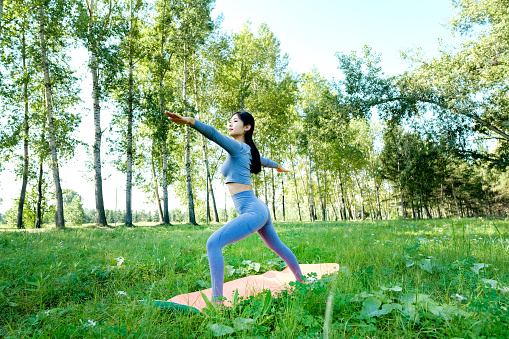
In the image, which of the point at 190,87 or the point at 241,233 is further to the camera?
the point at 190,87

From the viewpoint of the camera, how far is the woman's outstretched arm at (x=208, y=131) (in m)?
2.71

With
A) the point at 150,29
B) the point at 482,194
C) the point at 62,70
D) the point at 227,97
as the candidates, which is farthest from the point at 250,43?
the point at 482,194

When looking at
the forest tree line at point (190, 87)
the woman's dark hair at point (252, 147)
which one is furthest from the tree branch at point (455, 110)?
the woman's dark hair at point (252, 147)

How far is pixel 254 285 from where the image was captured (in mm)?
3615

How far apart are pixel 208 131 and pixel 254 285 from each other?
7.14 feet

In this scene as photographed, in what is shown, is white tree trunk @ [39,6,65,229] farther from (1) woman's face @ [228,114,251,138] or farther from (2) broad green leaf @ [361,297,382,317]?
(2) broad green leaf @ [361,297,382,317]

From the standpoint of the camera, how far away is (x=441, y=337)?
182 cm

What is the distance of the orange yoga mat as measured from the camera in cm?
307

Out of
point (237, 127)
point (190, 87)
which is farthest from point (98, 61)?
point (237, 127)

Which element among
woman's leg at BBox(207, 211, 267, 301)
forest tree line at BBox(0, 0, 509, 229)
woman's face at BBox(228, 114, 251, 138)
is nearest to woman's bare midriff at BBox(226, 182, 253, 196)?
woman's leg at BBox(207, 211, 267, 301)

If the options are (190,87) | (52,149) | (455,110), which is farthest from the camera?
(190,87)

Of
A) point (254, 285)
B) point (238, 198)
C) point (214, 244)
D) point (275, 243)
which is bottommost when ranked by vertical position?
point (254, 285)

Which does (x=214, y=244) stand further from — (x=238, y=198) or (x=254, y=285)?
(x=254, y=285)

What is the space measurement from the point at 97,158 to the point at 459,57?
64.8 ft
